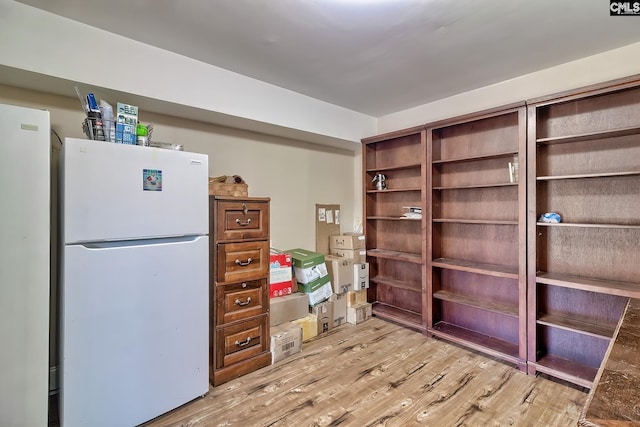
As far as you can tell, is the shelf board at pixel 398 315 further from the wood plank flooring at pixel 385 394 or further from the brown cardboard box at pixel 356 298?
the wood plank flooring at pixel 385 394

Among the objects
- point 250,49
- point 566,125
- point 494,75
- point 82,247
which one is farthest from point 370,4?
point 82,247

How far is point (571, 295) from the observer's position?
237 cm

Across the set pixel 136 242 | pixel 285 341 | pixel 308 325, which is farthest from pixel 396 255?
pixel 136 242

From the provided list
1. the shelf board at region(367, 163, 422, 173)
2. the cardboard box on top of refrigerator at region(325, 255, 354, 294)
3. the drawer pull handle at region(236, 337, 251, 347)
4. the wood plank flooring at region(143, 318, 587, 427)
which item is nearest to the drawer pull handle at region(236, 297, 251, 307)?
the drawer pull handle at region(236, 337, 251, 347)

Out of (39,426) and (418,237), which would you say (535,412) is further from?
(39,426)

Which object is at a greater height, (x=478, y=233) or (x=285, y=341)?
(x=478, y=233)

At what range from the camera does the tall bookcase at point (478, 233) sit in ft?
8.30

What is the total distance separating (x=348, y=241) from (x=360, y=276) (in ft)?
1.43

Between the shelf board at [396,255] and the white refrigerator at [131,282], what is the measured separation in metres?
2.06

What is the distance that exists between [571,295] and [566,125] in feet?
4.52

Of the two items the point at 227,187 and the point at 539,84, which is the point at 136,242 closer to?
the point at 227,187

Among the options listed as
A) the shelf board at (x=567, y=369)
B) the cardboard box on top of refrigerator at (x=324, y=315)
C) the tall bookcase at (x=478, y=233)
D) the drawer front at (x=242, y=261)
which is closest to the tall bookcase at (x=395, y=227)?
the tall bookcase at (x=478, y=233)

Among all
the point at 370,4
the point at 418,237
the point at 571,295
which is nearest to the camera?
the point at 370,4

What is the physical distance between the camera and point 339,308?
3.28m
